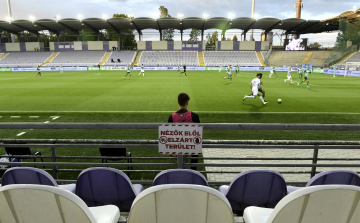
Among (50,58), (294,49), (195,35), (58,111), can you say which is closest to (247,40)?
(294,49)

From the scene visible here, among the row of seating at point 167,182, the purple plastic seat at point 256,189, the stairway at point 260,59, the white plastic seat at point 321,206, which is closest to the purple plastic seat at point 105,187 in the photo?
the row of seating at point 167,182

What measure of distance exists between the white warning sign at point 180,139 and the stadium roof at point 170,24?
58.1 metres

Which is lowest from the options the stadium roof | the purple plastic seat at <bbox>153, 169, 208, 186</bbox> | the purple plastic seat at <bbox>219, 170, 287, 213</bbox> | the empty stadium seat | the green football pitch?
the green football pitch

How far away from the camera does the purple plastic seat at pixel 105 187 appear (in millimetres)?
2084

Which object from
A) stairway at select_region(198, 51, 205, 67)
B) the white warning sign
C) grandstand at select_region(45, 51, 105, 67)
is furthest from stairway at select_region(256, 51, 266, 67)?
the white warning sign

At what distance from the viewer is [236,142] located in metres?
2.95

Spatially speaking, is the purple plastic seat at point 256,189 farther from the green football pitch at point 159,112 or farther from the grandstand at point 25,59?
the grandstand at point 25,59

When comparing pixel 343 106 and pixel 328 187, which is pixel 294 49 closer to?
pixel 343 106

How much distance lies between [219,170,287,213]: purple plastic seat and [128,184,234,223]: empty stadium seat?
2.54 ft

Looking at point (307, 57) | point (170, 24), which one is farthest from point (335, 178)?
point (307, 57)

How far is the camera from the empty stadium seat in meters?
1.32

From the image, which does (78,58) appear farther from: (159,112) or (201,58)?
(159,112)

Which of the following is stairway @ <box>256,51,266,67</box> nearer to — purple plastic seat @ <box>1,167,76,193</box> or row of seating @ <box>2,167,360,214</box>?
row of seating @ <box>2,167,360,214</box>

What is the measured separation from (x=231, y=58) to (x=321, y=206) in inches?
2603
